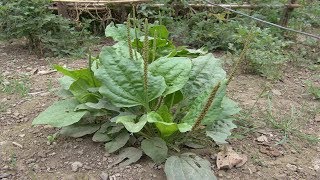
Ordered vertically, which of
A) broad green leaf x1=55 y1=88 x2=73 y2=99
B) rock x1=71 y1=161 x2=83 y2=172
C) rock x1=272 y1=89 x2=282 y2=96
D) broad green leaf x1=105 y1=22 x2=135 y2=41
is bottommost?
rock x1=272 y1=89 x2=282 y2=96

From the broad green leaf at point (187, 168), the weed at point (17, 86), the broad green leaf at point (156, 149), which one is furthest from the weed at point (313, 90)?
the weed at point (17, 86)

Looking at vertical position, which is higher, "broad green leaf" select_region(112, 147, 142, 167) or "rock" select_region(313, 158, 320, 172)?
"broad green leaf" select_region(112, 147, 142, 167)

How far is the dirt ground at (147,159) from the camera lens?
1.95m

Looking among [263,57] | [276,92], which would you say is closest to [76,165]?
[276,92]

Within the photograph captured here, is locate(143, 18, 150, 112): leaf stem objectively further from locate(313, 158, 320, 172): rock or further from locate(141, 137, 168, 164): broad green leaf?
locate(313, 158, 320, 172): rock

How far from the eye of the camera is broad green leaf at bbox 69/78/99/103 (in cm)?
215

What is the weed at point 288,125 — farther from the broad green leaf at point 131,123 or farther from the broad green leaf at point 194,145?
the broad green leaf at point 131,123

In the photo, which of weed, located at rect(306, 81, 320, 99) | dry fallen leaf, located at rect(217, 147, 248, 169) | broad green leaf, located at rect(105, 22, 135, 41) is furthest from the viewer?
weed, located at rect(306, 81, 320, 99)

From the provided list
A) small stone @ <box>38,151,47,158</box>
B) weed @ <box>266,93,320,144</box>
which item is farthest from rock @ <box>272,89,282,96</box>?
small stone @ <box>38,151,47,158</box>

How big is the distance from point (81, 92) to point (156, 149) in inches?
21.8

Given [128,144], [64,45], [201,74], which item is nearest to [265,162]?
[201,74]

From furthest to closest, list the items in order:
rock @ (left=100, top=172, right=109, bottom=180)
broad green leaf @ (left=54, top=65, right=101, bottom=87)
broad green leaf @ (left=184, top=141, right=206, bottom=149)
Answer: broad green leaf @ (left=54, top=65, right=101, bottom=87) → broad green leaf @ (left=184, top=141, right=206, bottom=149) → rock @ (left=100, top=172, right=109, bottom=180)

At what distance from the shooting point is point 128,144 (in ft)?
6.86

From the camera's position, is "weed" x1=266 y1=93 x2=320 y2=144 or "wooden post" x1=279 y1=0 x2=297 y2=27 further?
"wooden post" x1=279 y1=0 x2=297 y2=27
